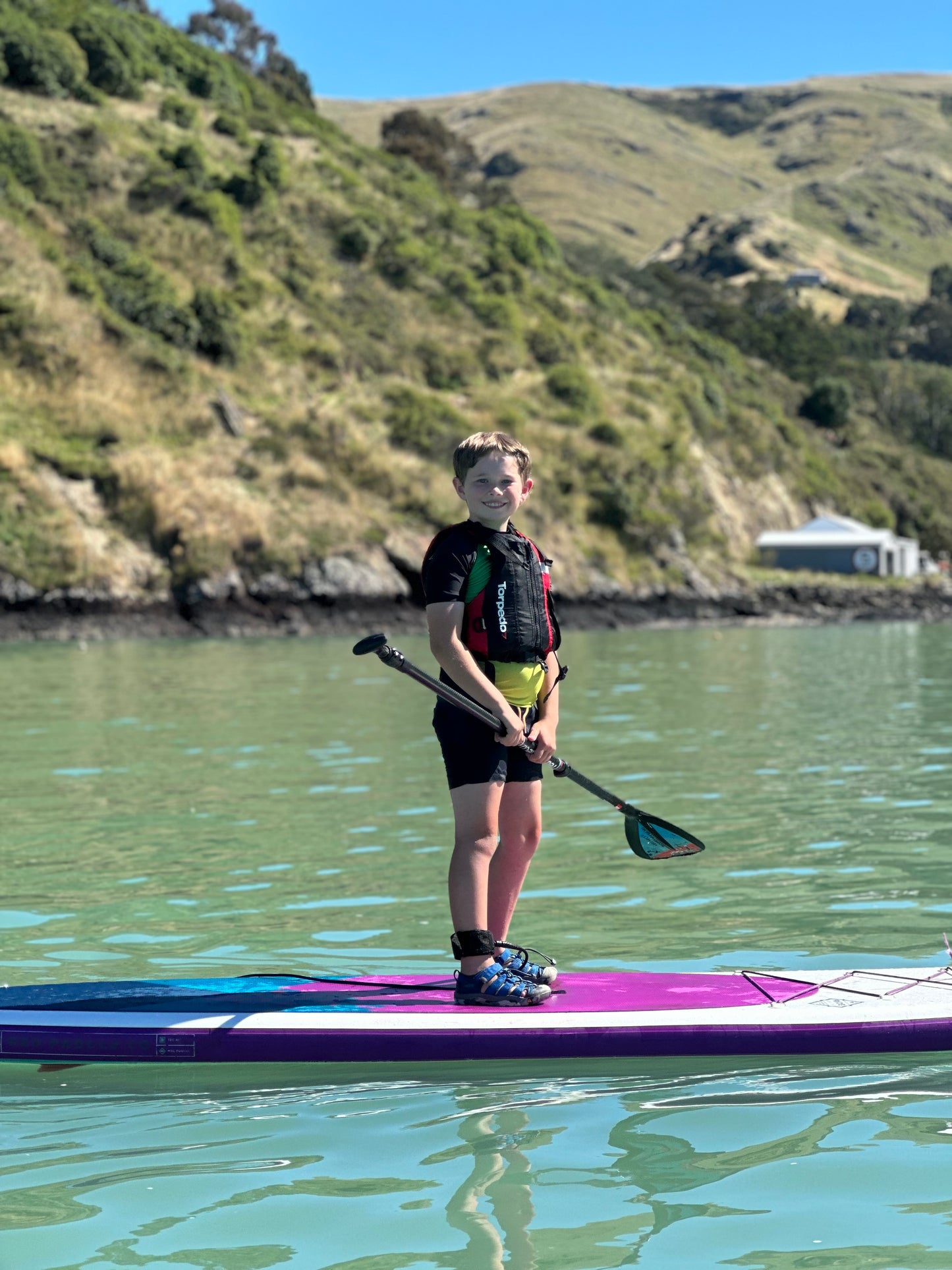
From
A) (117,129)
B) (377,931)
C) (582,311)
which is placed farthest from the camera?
(582,311)

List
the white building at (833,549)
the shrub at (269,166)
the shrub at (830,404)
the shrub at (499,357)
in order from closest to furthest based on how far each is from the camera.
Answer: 1. the shrub at (499,357)
2. the shrub at (269,166)
3. the white building at (833,549)
4. the shrub at (830,404)

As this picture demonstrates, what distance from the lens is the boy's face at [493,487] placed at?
4.96 m

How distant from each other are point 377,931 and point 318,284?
5462 cm

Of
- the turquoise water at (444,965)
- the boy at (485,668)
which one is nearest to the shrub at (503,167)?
the turquoise water at (444,965)

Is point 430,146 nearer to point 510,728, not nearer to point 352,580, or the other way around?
point 352,580

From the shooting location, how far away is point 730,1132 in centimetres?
404

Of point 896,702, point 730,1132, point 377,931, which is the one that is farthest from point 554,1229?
point 896,702

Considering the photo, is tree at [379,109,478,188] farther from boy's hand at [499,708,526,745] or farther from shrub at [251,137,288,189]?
boy's hand at [499,708,526,745]

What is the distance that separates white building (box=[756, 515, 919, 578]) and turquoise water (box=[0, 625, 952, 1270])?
1843 inches

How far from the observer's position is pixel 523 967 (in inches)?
198

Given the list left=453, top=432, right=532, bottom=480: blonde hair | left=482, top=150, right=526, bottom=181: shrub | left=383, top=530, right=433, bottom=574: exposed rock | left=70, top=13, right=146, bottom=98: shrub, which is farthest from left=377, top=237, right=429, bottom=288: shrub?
left=482, top=150, right=526, bottom=181: shrub

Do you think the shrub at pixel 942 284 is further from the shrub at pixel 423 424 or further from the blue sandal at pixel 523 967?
the blue sandal at pixel 523 967

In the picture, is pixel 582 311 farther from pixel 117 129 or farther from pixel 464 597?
pixel 464 597

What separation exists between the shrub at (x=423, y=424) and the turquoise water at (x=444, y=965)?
3725 cm
